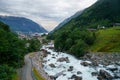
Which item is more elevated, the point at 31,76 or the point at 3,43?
the point at 3,43

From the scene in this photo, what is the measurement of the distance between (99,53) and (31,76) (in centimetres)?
7162

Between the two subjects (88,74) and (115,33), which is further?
(115,33)

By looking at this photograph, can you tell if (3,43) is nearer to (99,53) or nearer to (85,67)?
(85,67)

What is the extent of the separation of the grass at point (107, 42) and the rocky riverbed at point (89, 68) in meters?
12.6

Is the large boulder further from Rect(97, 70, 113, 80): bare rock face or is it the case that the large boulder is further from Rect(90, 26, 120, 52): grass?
Rect(90, 26, 120, 52): grass

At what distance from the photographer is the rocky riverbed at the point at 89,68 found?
9319cm

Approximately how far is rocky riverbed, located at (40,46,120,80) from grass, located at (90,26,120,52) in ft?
41.4

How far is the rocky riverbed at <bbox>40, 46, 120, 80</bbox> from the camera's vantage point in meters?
93.2

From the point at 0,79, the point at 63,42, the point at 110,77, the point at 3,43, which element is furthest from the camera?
the point at 63,42

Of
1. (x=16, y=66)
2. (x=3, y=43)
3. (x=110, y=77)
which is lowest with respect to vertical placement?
(x=110, y=77)

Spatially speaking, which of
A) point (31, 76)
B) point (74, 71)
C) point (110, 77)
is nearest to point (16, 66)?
point (31, 76)

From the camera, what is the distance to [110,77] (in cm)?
9425

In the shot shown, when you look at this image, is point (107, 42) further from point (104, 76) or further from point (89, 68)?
point (104, 76)

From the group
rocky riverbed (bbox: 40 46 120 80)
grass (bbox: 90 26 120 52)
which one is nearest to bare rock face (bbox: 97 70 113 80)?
rocky riverbed (bbox: 40 46 120 80)
